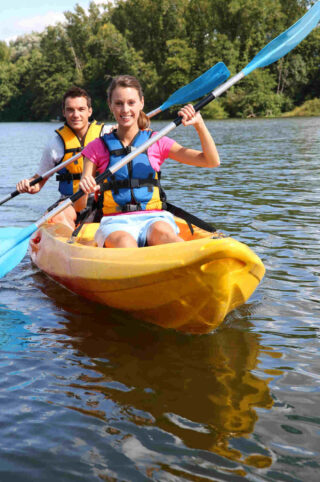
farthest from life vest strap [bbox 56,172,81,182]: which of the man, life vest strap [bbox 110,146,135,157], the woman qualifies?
life vest strap [bbox 110,146,135,157]

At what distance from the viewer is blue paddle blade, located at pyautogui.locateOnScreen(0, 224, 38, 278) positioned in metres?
3.87

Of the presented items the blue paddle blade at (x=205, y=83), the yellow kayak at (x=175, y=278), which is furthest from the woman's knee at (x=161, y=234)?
the blue paddle blade at (x=205, y=83)

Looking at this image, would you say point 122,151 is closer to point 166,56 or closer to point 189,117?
point 189,117

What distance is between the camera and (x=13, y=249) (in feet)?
12.9

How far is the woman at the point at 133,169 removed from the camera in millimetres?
3221

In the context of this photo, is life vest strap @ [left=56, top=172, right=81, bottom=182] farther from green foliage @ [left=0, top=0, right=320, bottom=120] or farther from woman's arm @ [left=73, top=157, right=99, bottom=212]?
green foliage @ [left=0, top=0, right=320, bottom=120]

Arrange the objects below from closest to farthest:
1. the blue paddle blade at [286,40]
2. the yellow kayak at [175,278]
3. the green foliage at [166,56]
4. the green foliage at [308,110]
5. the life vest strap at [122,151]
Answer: the yellow kayak at [175,278], the life vest strap at [122,151], the blue paddle blade at [286,40], the green foliage at [308,110], the green foliage at [166,56]

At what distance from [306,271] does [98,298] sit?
61.5 inches

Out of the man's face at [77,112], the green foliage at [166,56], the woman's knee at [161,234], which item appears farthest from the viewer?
the green foliage at [166,56]

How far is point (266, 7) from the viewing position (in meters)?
37.3

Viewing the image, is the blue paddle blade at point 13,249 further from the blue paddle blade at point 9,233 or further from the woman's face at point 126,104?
the woman's face at point 126,104

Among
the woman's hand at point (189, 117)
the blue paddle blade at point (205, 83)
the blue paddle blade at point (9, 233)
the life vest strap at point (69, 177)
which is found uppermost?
the blue paddle blade at point (205, 83)

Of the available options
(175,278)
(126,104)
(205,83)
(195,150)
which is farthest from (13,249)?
(205,83)

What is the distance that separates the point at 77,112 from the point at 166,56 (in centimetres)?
4058
